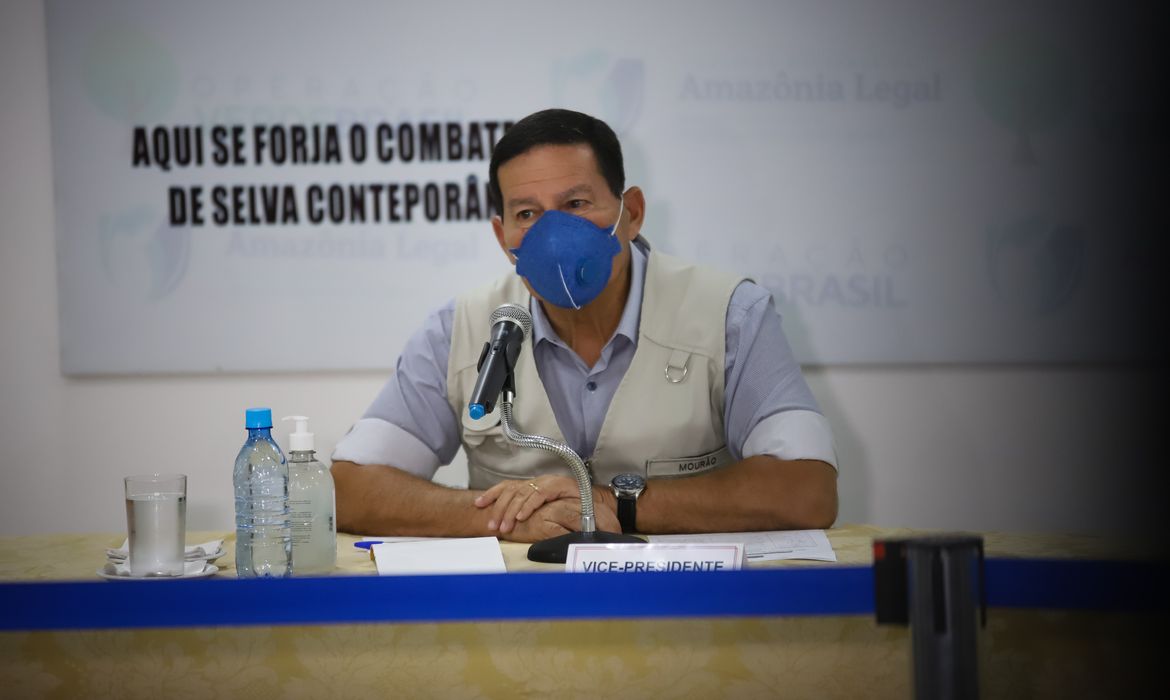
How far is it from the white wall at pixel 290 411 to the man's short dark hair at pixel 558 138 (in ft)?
3.65

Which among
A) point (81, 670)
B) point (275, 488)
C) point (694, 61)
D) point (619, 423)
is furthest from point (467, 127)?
point (81, 670)

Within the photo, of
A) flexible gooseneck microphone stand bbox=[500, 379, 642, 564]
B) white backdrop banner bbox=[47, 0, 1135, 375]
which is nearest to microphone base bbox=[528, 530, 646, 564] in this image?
flexible gooseneck microphone stand bbox=[500, 379, 642, 564]

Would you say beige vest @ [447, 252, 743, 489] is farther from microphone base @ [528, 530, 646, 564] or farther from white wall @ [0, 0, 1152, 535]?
white wall @ [0, 0, 1152, 535]

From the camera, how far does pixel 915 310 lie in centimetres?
303

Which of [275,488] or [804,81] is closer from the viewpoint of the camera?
[275,488]

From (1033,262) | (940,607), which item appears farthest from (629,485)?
(1033,262)

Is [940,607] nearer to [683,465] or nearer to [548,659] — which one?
[548,659]

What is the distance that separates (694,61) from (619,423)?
1.31m

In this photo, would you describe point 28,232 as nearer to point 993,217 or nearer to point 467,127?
point 467,127

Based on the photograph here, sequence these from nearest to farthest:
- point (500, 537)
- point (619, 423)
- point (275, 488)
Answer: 1. point (275, 488)
2. point (500, 537)
3. point (619, 423)

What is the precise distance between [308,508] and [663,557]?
516mm

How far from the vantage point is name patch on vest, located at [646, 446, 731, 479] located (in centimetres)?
214

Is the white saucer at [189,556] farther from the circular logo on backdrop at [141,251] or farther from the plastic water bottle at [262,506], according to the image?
the circular logo on backdrop at [141,251]

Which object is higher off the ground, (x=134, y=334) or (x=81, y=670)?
(x=134, y=334)
